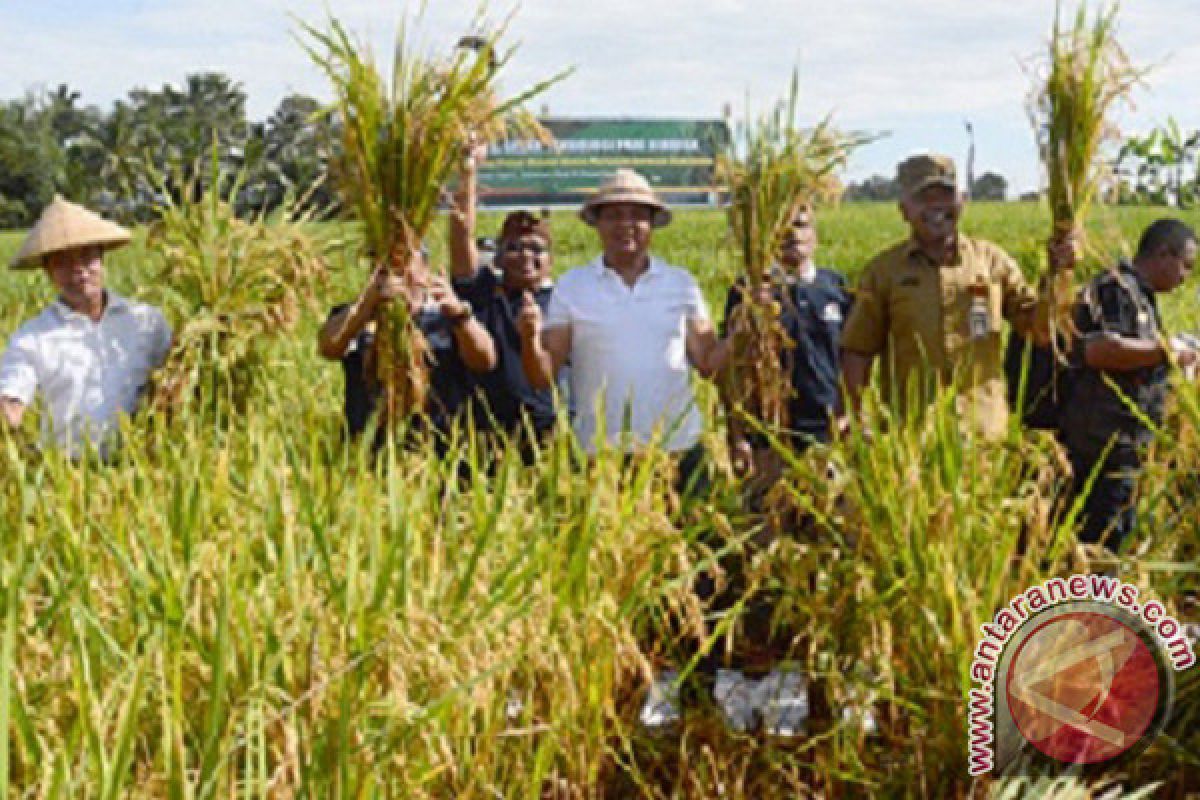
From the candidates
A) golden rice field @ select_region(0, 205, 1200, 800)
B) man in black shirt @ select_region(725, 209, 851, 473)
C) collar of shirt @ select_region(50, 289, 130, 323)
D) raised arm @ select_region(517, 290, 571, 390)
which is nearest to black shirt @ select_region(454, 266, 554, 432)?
raised arm @ select_region(517, 290, 571, 390)

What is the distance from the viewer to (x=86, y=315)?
3576 mm

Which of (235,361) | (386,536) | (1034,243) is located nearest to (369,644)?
(386,536)

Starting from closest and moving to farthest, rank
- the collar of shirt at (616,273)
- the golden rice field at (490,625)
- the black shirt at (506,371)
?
the golden rice field at (490,625) → the collar of shirt at (616,273) → the black shirt at (506,371)

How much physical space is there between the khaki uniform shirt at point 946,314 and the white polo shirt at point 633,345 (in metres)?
0.54

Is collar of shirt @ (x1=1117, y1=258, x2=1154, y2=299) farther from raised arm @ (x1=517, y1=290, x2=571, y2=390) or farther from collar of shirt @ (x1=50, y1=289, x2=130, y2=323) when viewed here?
collar of shirt @ (x1=50, y1=289, x2=130, y2=323)

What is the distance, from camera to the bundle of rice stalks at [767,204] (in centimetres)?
305

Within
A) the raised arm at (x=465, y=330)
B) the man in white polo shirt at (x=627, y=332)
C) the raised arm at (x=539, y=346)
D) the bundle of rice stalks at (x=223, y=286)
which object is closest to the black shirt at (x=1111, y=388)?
the man in white polo shirt at (x=627, y=332)

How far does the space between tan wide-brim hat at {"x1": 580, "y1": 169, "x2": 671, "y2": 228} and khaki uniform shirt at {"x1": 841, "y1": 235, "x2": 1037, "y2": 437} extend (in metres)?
0.66

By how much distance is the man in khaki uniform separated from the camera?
3.60 meters

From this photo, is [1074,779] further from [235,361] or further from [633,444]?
[235,361]

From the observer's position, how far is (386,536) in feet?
8.45

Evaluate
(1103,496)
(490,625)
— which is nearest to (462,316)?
(490,625)

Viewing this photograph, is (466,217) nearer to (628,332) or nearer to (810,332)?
(628,332)

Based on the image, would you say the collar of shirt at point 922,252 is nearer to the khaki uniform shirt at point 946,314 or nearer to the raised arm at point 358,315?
the khaki uniform shirt at point 946,314
